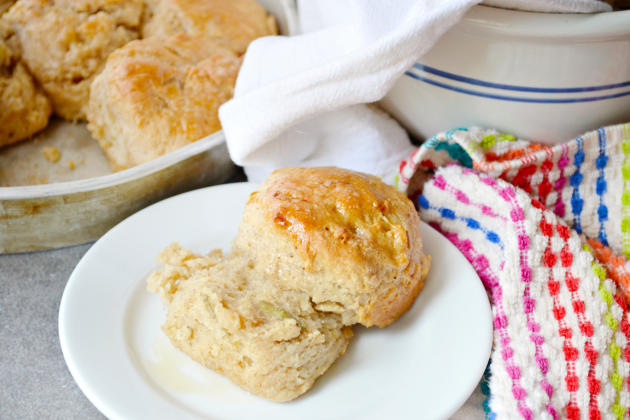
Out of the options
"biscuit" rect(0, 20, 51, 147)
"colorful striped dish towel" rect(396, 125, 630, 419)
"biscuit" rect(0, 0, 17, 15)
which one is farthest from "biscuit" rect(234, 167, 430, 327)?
"biscuit" rect(0, 0, 17, 15)

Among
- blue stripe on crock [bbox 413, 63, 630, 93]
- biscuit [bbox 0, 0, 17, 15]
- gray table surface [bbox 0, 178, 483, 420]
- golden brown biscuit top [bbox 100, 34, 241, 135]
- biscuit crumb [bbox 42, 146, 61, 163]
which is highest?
blue stripe on crock [bbox 413, 63, 630, 93]

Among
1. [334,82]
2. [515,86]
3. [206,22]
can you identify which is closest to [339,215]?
[334,82]

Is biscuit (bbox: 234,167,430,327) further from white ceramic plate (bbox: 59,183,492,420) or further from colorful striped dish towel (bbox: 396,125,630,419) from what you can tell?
colorful striped dish towel (bbox: 396,125,630,419)

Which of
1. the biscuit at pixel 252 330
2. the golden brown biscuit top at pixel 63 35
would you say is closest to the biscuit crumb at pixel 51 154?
the golden brown biscuit top at pixel 63 35

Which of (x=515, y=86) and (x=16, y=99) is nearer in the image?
(x=515, y=86)

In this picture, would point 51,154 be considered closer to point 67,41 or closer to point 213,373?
point 67,41

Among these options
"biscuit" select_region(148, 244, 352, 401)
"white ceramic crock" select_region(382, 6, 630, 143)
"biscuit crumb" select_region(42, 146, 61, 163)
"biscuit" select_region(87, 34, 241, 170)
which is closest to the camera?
"biscuit" select_region(148, 244, 352, 401)
